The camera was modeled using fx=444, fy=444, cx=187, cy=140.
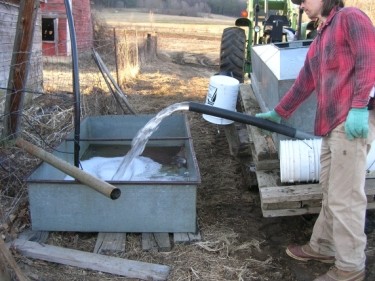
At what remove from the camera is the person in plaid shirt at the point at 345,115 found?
2.37 m

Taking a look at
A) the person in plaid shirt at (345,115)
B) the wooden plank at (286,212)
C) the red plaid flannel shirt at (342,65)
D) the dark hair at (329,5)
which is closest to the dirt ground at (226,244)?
the wooden plank at (286,212)

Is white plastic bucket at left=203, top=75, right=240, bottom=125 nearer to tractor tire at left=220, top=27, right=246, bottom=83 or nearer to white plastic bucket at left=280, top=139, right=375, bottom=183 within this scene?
white plastic bucket at left=280, top=139, right=375, bottom=183

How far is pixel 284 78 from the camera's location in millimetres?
3406

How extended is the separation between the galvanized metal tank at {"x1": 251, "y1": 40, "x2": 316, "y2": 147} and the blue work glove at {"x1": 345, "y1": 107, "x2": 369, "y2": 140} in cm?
99

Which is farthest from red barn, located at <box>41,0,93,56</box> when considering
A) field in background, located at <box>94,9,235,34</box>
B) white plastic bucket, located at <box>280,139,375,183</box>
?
white plastic bucket, located at <box>280,139,375,183</box>

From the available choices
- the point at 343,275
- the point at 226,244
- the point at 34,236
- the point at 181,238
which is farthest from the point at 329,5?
the point at 34,236

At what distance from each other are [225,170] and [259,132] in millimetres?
960

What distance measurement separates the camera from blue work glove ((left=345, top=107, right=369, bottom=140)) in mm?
2373

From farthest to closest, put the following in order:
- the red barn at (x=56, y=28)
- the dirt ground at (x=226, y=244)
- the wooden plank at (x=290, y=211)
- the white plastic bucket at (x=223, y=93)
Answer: the red barn at (x=56, y=28)
the white plastic bucket at (x=223, y=93)
the wooden plank at (x=290, y=211)
the dirt ground at (x=226, y=244)

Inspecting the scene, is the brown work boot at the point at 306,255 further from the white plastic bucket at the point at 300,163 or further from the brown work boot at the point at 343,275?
the white plastic bucket at the point at 300,163

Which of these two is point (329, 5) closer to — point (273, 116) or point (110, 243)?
point (273, 116)

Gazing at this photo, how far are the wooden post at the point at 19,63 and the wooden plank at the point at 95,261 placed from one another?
57.1 inches

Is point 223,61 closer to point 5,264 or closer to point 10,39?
point 10,39

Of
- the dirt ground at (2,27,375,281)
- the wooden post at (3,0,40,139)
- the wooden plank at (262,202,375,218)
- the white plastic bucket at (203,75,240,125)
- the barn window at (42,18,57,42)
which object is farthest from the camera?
the barn window at (42,18,57,42)
